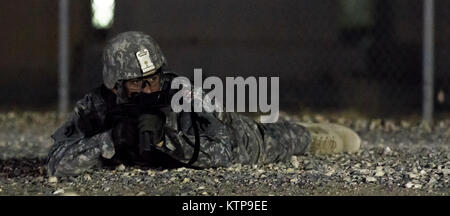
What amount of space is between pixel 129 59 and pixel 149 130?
0.51 m

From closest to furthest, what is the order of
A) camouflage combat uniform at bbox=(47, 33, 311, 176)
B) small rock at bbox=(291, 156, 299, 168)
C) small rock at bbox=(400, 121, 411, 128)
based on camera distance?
camouflage combat uniform at bbox=(47, 33, 311, 176) < small rock at bbox=(291, 156, 299, 168) < small rock at bbox=(400, 121, 411, 128)

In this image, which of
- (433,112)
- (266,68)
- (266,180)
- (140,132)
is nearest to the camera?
(140,132)

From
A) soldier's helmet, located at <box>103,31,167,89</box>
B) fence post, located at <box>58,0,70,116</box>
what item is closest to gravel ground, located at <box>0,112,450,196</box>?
soldier's helmet, located at <box>103,31,167,89</box>

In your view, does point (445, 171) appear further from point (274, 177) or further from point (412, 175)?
point (274, 177)

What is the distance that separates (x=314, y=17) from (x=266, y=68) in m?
0.83

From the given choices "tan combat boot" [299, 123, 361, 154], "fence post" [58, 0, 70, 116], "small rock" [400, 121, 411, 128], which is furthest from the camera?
"fence post" [58, 0, 70, 116]

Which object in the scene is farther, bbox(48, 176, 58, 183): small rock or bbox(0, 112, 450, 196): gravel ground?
bbox(48, 176, 58, 183): small rock

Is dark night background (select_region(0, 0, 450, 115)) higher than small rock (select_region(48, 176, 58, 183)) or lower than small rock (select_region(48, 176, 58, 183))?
higher

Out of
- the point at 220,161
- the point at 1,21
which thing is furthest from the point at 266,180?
the point at 1,21

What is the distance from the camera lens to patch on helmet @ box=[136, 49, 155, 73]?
525cm

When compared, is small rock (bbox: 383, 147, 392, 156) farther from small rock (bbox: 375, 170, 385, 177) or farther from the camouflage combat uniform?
the camouflage combat uniform
